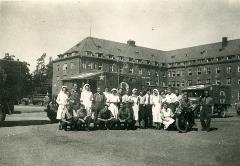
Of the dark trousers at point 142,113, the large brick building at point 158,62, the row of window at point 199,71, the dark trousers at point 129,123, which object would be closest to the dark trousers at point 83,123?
the dark trousers at point 129,123

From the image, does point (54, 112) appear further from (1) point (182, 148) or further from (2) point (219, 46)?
(2) point (219, 46)

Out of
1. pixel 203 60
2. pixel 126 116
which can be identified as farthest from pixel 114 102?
pixel 203 60

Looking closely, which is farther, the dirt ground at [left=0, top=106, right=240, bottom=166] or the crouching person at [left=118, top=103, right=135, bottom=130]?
the crouching person at [left=118, top=103, right=135, bottom=130]

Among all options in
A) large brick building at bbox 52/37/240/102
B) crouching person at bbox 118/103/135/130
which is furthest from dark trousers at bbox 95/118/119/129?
large brick building at bbox 52/37/240/102

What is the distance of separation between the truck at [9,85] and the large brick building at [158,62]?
30.2 meters

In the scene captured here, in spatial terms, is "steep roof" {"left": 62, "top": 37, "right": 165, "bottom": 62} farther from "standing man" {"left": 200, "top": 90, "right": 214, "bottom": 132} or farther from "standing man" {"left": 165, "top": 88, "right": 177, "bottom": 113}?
"standing man" {"left": 200, "top": 90, "right": 214, "bottom": 132}

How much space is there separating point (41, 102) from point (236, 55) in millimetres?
28598

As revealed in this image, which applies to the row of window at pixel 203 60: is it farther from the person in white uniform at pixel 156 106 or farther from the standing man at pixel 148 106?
the standing man at pixel 148 106

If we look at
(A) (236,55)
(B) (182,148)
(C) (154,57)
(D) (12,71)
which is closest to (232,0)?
(B) (182,148)

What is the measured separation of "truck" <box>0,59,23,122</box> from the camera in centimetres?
1289

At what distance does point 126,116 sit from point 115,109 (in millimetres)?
978

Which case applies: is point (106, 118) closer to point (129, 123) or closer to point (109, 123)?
point (109, 123)

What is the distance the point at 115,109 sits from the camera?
517 inches

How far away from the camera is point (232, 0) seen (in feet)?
30.1
